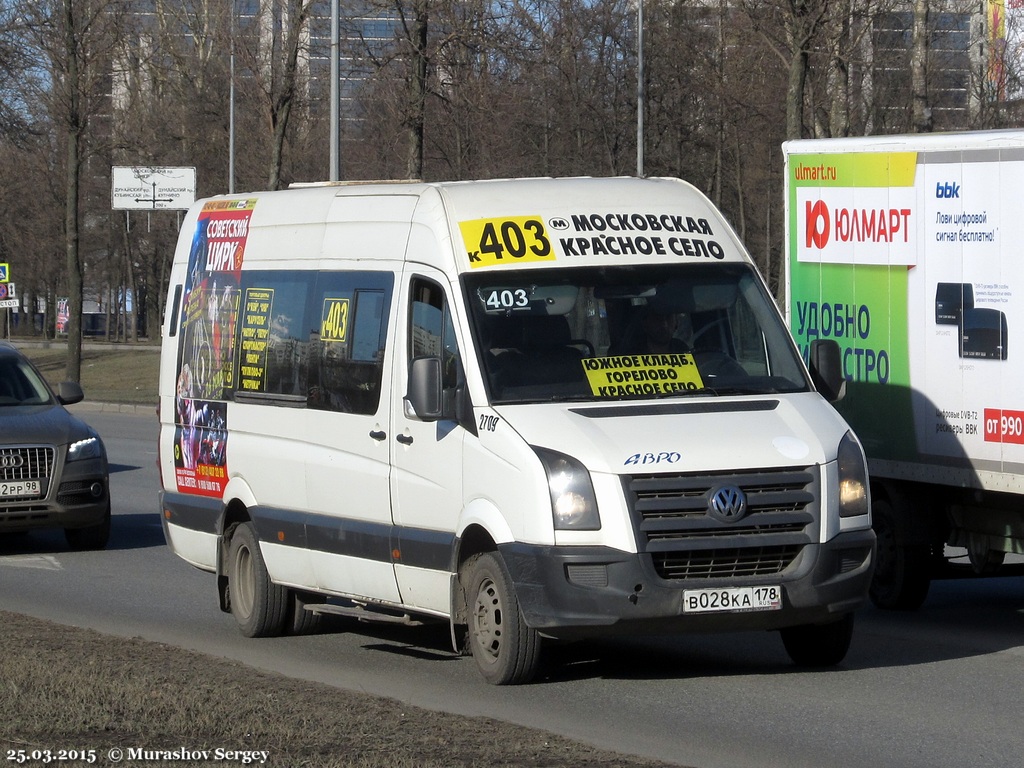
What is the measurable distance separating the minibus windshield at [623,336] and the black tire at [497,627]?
842 mm

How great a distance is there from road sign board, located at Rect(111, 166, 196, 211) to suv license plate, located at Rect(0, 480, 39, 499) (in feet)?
109

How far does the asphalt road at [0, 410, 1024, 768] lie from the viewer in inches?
275

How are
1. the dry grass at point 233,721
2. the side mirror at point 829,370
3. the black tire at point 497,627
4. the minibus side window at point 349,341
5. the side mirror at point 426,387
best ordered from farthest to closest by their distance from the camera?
the minibus side window at point 349,341
the side mirror at point 829,370
the side mirror at point 426,387
the black tire at point 497,627
the dry grass at point 233,721

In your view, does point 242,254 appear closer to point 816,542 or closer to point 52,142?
point 816,542

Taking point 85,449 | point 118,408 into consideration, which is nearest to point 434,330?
point 85,449

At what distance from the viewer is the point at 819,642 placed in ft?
28.4

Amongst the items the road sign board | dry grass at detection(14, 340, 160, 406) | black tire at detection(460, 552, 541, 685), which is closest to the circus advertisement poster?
black tire at detection(460, 552, 541, 685)

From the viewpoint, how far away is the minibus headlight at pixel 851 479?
318 inches

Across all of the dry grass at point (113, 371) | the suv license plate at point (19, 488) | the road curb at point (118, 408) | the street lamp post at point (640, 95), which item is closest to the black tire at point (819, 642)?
the suv license plate at point (19, 488)

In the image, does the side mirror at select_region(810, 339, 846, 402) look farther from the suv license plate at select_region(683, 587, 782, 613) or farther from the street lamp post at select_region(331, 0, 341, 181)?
the street lamp post at select_region(331, 0, 341, 181)

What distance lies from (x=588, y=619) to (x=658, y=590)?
34cm

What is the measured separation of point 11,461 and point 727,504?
811cm

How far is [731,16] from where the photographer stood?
37.4 m

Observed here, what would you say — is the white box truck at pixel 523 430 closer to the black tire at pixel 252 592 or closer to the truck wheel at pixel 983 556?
the black tire at pixel 252 592
